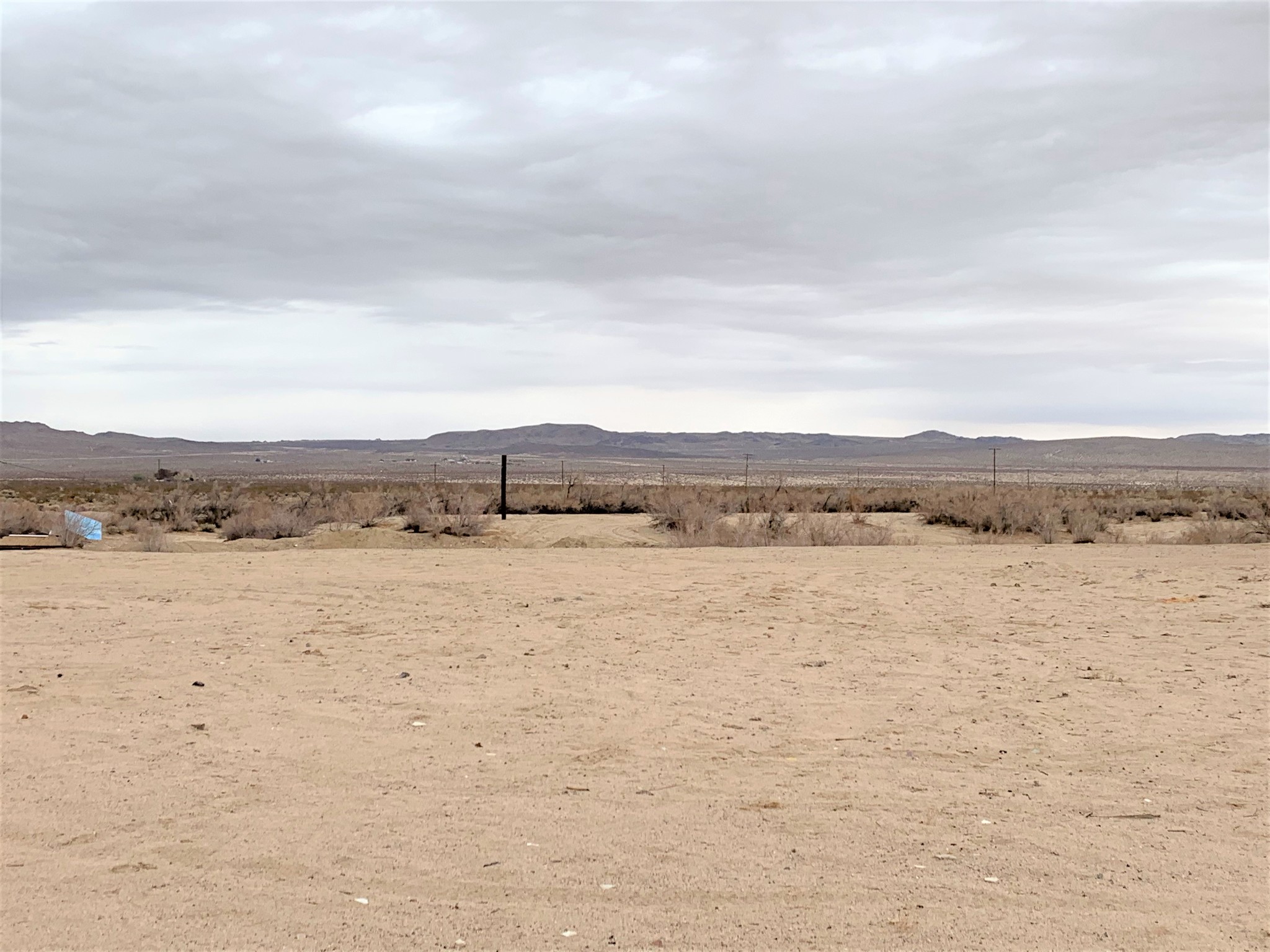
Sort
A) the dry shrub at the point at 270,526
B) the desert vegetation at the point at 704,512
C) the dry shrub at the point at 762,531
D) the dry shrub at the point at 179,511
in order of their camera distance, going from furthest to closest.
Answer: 1. the dry shrub at the point at 179,511
2. the dry shrub at the point at 270,526
3. the desert vegetation at the point at 704,512
4. the dry shrub at the point at 762,531

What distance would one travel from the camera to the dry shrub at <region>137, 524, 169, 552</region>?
20359 mm

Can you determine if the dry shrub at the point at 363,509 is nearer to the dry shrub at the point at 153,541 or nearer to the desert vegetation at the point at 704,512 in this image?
the desert vegetation at the point at 704,512

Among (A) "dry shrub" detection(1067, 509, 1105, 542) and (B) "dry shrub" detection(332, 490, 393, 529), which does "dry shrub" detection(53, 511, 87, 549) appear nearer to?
(B) "dry shrub" detection(332, 490, 393, 529)

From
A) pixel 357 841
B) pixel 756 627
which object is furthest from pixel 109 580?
pixel 357 841

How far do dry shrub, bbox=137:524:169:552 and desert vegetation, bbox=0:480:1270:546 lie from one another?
204cm

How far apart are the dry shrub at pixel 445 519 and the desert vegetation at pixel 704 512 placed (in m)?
0.05

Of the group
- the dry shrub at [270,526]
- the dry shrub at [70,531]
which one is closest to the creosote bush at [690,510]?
the dry shrub at [270,526]

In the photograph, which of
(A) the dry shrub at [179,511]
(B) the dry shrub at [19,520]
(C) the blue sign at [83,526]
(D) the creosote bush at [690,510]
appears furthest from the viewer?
(A) the dry shrub at [179,511]

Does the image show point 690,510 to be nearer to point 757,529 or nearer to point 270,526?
point 757,529

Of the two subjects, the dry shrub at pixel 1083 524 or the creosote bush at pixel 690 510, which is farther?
the creosote bush at pixel 690 510

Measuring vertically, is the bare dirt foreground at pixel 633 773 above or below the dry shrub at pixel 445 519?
below

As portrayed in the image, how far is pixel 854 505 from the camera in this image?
3662 centimetres

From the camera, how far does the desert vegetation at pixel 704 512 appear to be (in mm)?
24359

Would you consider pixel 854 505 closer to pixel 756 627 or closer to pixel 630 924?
pixel 756 627
